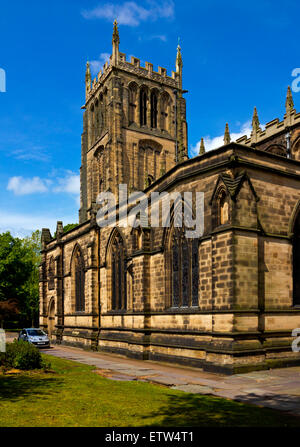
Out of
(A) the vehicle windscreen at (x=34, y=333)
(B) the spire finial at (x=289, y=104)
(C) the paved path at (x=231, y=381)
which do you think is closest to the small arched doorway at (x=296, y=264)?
(C) the paved path at (x=231, y=381)

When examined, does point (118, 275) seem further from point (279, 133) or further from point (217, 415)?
point (217, 415)

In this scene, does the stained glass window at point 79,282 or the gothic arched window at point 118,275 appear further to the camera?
the stained glass window at point 79,282

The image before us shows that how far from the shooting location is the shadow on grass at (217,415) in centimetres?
789

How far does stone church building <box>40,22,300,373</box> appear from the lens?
49.8 ft

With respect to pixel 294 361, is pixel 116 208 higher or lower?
higher

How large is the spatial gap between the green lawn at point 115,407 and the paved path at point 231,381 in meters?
0.70

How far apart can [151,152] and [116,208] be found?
25.6 m

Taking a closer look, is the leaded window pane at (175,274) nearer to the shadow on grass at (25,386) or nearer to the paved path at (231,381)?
the paved path at (231,381)

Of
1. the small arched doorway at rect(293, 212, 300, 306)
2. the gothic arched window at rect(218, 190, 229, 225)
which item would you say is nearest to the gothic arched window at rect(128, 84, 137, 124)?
the small arched doorway at rect(293, 212, 300, 306)

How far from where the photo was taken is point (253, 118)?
1380 inches

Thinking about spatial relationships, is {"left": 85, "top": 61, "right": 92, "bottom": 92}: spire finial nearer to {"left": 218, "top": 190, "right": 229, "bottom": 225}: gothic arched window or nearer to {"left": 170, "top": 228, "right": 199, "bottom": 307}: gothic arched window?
{"left": 170, "top": 228, "right": 199, "bottom": 307}: gothic arched window
